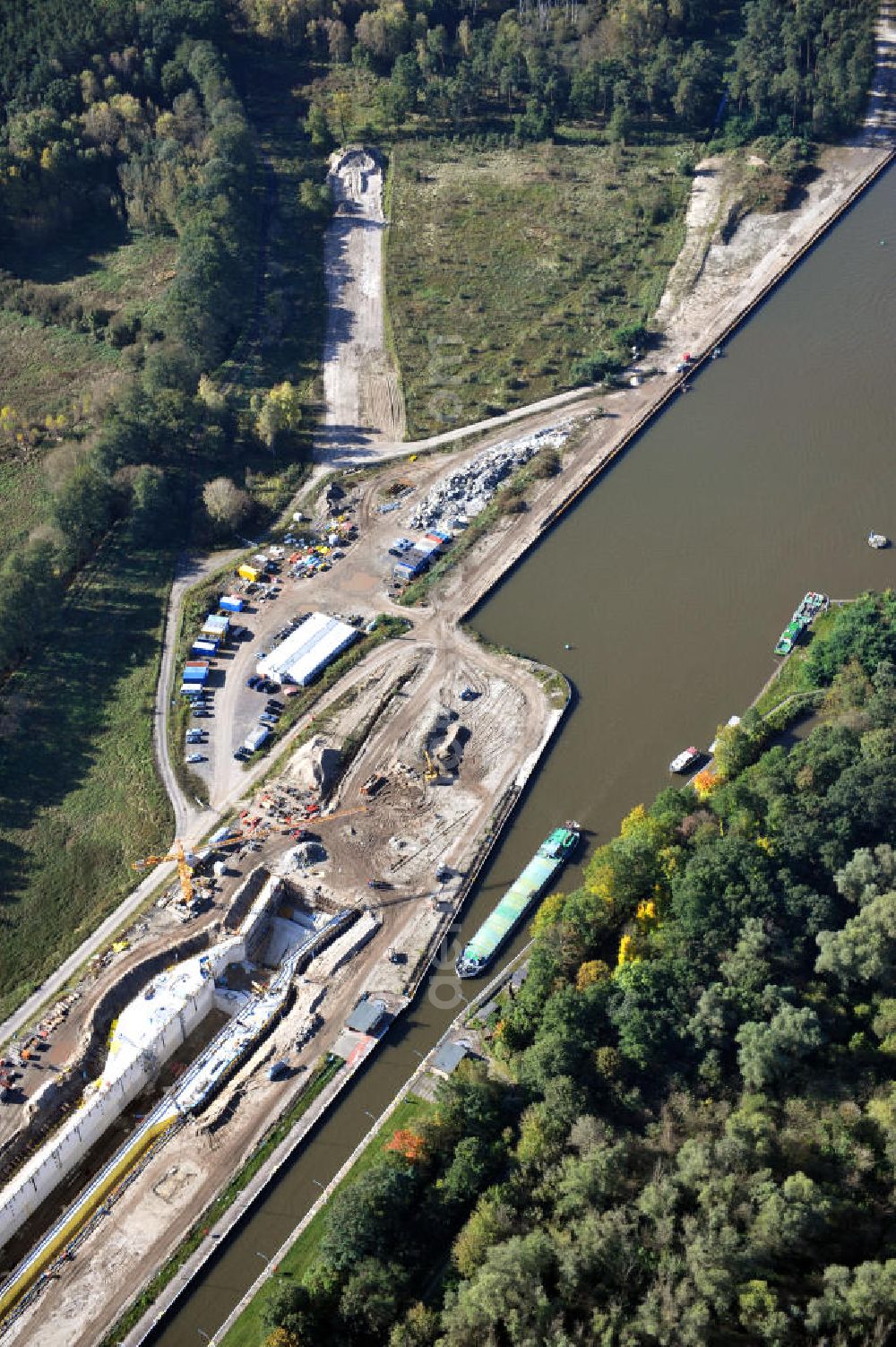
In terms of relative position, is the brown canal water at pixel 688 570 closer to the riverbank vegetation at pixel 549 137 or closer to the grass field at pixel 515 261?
the grass field at pixel 515 261

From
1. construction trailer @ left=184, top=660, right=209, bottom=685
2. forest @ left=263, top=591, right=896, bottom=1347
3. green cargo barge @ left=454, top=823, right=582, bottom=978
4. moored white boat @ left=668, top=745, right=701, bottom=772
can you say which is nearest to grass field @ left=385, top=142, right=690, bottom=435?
construction trailer @ left=184, top=660, right=209, bottom=685

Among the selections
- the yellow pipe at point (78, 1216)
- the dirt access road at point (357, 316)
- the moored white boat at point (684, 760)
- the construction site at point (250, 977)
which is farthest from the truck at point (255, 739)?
the dirt access road at point (357, 316)

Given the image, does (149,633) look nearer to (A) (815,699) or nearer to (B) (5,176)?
(A) (815,699)

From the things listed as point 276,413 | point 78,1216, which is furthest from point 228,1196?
point 276,413

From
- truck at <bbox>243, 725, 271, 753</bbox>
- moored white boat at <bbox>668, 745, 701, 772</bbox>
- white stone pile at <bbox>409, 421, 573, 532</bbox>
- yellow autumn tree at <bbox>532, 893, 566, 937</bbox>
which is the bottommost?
yellow autumn tree at <bbox>532, 893, 566, 937</bbox>

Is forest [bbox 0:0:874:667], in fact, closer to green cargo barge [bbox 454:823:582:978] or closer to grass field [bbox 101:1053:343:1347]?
green cargo barge [bbox 454:823:582:978]
